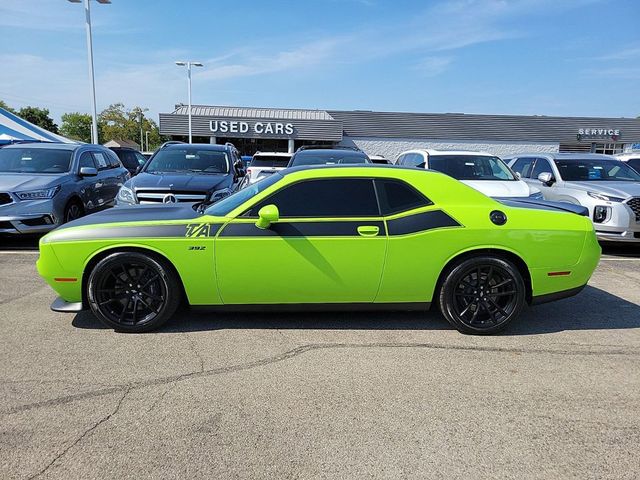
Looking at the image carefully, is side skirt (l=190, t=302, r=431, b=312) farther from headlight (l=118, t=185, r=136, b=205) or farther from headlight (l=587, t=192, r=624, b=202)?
headlight (l=587, t=192, r=624, b=202)

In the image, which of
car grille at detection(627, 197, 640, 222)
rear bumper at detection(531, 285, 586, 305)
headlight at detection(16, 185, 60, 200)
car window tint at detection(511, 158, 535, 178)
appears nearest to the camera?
rear bumper at detection(531, 285, 586, 305)

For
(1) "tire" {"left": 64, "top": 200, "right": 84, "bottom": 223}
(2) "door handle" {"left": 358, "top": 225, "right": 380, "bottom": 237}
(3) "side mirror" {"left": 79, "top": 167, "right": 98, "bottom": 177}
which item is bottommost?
(1) "tire" {"left": 64, "top": 200, "right": 84, "bottom": 223}

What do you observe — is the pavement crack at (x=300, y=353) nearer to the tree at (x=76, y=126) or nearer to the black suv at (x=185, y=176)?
the black suv at (x=185, y=176)

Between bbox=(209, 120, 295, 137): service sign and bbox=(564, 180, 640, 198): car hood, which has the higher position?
bbox=(209, 120, 295, 137): service sign

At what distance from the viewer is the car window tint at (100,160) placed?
410 inches

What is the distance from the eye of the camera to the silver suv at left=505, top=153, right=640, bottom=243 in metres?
7.93

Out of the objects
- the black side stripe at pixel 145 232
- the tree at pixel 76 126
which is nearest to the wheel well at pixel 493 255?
the black side stripe at pixel 145 232

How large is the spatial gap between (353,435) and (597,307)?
12.5 feet

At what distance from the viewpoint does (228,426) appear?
2.88 meters

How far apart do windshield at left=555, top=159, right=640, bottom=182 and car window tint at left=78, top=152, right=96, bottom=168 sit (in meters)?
9.46

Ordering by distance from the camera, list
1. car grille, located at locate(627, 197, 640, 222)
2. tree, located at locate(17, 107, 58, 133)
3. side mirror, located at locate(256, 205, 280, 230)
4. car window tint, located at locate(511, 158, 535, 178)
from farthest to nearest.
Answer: tree, located at locate(17, 107, 58, 133)
car window tint, located at locate(511, 158, 535, 178)
car grille, located at locate(627, 197, 640, 222)
side mirror, located at locate(256, 205, 280, 230)

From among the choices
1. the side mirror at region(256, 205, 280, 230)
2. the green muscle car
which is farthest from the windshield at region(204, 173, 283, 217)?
the side mirror at region(256, 205, 280, 230)

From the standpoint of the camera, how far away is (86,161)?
976cm

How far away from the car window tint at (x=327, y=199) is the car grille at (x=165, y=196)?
139 inches
